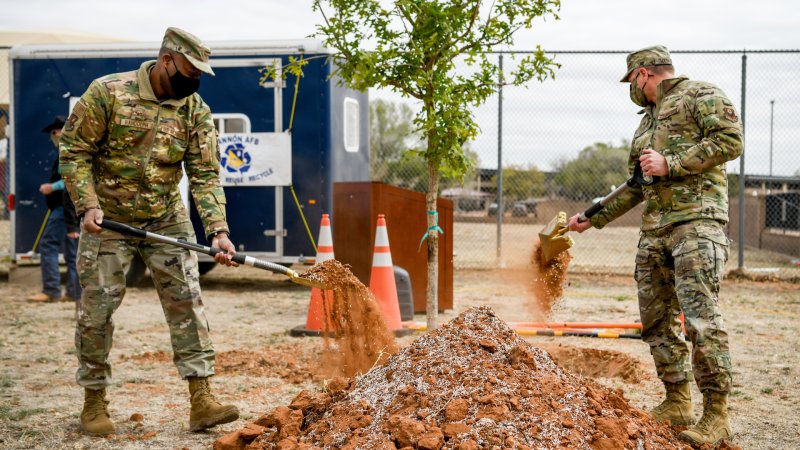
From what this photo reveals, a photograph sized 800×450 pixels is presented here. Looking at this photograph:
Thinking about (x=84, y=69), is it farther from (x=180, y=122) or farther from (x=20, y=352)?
(x=180, y=122)

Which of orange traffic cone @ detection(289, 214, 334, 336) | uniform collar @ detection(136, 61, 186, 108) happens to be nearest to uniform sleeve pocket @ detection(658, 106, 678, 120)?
uniform collar @ detection(136, 61, 186, 108)

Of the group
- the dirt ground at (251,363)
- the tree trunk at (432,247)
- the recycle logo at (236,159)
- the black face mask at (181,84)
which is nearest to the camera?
the black face mask at (181,84)

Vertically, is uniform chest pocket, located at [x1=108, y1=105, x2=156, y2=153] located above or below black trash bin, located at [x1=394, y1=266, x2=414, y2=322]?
above

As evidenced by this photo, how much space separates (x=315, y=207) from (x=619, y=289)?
170 inches

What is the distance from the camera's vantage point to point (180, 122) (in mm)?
4527

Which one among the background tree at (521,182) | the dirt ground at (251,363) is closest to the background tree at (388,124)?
the background tree at (521,182)

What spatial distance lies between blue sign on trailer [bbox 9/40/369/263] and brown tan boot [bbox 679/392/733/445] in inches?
275

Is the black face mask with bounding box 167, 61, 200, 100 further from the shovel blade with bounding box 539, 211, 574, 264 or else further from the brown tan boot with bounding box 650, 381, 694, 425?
the brown tan boot with bounding box 650, 381, 694, 425

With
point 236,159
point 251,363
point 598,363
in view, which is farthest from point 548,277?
point 236,159

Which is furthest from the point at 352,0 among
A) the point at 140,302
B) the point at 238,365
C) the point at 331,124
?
the point at 140,302

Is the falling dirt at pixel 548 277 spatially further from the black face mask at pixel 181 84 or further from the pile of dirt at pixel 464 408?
the black face mask at pixel 181 84

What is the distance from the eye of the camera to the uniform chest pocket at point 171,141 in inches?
175

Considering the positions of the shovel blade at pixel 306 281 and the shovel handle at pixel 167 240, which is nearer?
the shovel handle at pixel 167 240

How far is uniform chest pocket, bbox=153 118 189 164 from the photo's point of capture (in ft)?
14.6
